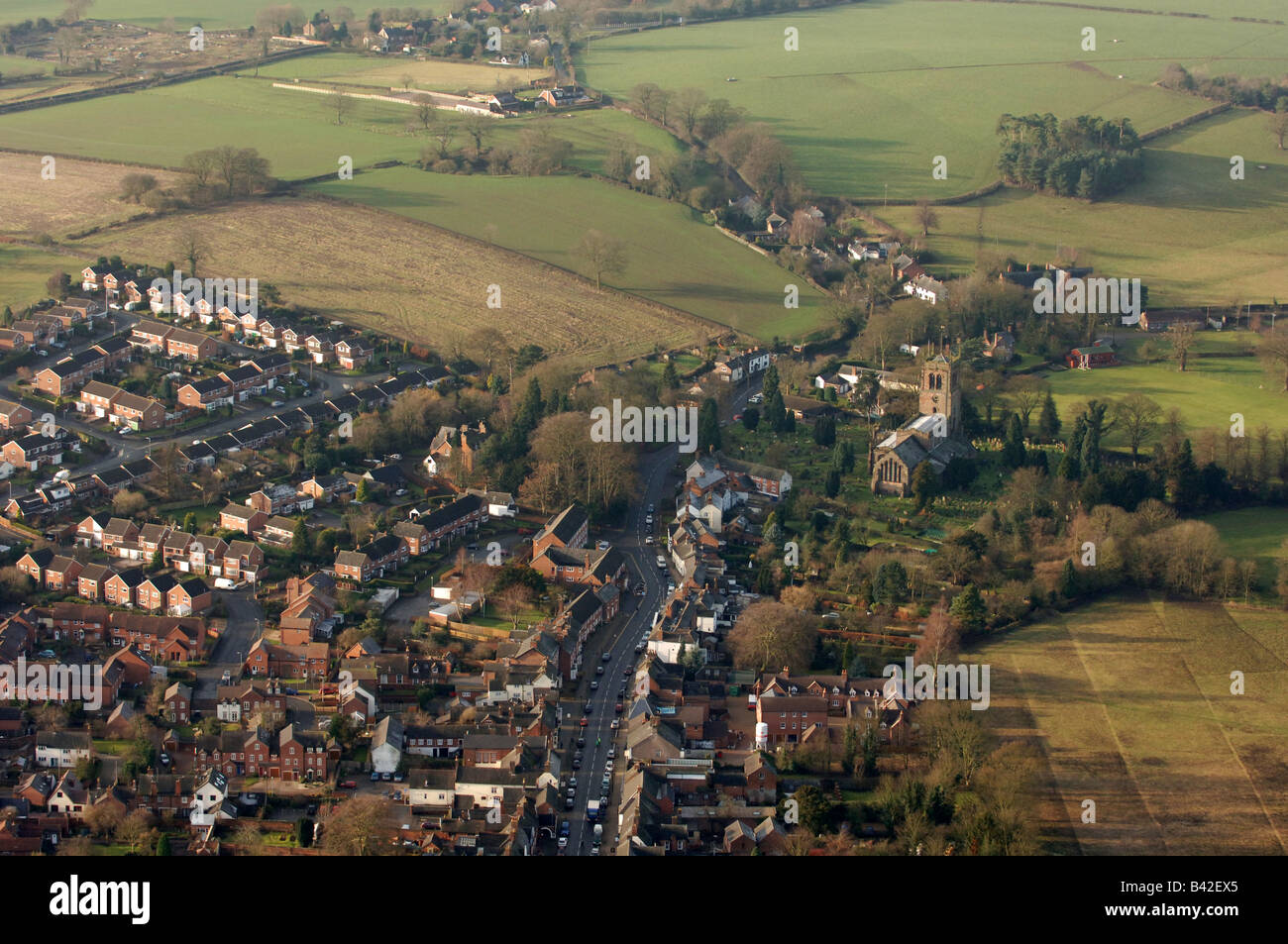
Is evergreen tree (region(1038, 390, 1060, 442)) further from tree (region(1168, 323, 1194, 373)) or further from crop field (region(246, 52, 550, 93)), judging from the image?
crop field (region(246, 52, 550, 93))

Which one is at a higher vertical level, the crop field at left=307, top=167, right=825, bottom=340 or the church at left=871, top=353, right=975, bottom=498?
the crop field at left=307, top=167, right=825, bottom=340

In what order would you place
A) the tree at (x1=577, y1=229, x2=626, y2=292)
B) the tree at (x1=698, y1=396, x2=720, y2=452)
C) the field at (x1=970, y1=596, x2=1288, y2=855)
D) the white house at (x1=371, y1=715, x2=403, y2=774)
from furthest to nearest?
1. the tree at (x1=577, y1=229, x2=626, y2=292)
2. the tree at (x1=698, y1=396, x2=720, y2=452)
3. the white house at (x1=371, y1=715, x2=403, y2=774)
4. the field at (x1=970, y1=596, x2=1288, y2=855)

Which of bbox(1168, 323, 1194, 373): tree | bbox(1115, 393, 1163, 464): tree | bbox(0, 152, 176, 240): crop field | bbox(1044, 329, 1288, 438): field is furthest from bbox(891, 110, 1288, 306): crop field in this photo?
bbox(0, 152, 176, 240): crop field

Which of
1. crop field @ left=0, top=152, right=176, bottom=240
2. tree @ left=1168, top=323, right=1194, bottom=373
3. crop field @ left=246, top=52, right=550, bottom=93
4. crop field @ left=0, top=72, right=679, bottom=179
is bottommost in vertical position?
tree @ left=1168, top=323, right=1194, bottom=373

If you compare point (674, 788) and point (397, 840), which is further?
point (674, 788)

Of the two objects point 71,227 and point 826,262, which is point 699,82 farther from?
point 71,227

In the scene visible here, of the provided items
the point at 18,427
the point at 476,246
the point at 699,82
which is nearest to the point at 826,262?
the point at 476,246
